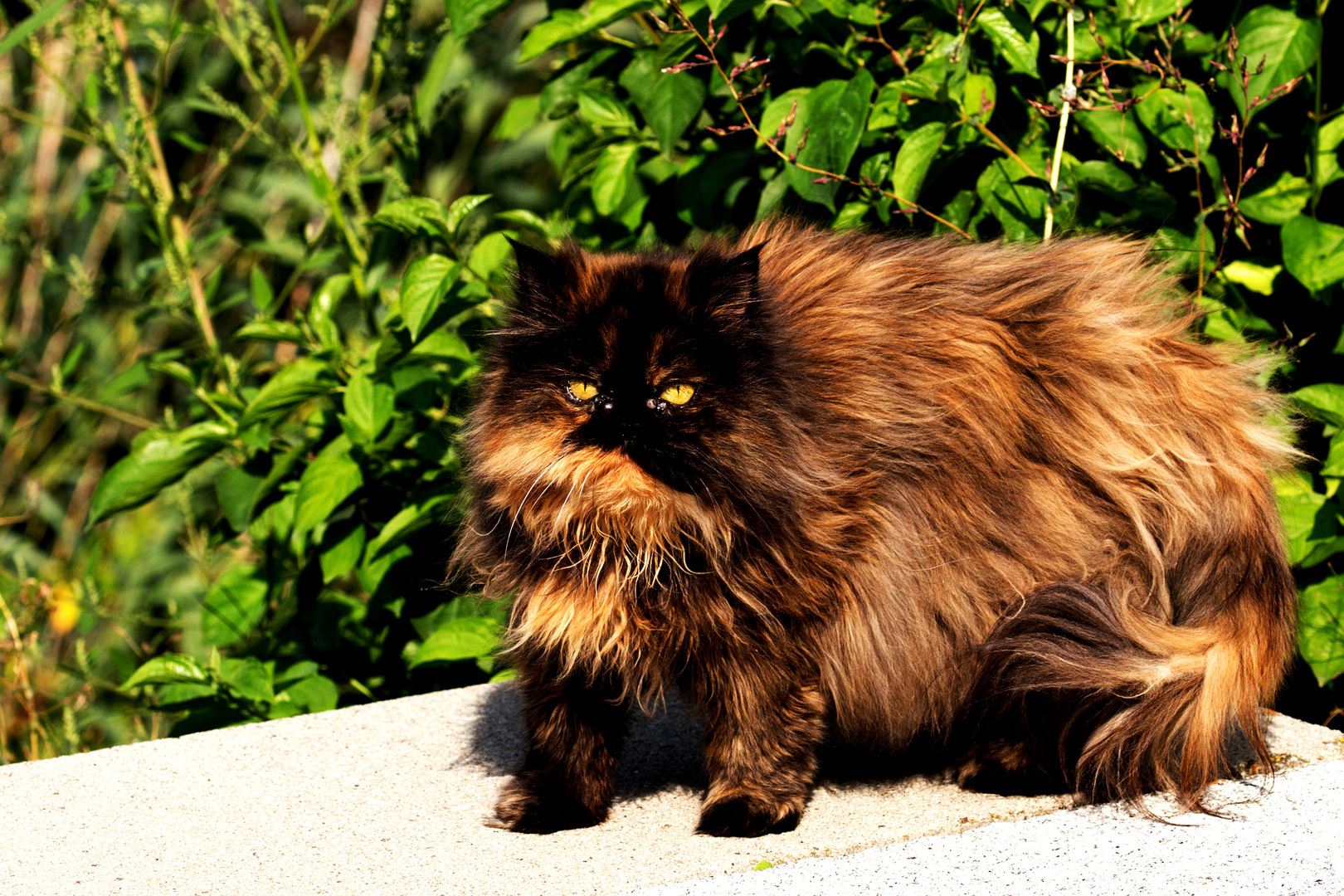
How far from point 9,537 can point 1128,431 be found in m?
3.82

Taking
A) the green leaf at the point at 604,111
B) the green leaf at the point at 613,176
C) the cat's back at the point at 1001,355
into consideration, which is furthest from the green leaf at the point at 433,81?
the cat's back at the point at 1001,355

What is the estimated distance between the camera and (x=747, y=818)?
6.43 feet

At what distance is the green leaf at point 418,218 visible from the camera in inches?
111

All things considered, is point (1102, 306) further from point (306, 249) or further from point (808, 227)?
point (306, 249)

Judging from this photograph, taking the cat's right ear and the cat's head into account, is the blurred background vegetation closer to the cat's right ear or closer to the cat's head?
the cat's right ear

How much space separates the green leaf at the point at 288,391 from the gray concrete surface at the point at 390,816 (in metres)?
0.76

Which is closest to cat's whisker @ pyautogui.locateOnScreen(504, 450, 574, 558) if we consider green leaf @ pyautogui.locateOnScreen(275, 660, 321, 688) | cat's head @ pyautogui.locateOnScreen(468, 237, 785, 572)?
cat's head @ pyautogui.locateOnScreen(468, 237, 785, 572)

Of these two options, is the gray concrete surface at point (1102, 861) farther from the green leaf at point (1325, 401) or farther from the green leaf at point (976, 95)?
the green leaf at point (976, 95)

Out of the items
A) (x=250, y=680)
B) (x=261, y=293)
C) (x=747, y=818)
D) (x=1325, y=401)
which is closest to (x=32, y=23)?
(x=261, y=293)

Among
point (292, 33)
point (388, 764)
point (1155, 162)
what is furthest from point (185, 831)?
point (292, 33)

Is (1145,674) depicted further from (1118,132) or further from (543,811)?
(1118,132)

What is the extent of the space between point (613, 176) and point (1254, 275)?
147cm

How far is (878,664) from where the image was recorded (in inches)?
82.6

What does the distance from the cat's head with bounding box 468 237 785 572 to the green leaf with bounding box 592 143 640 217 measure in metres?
0.95
